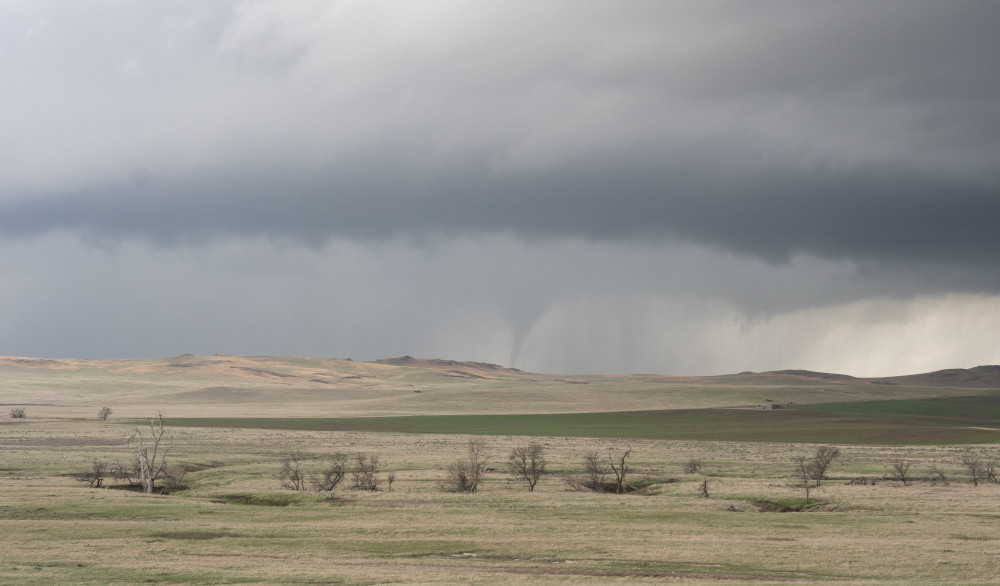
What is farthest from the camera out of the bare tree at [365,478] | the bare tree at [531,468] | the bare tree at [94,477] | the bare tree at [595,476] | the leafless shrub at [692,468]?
the leafless shrub at [692,468]

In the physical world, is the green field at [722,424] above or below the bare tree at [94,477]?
below

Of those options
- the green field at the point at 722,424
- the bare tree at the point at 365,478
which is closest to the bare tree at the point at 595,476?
the bare tree at the point at 365,478

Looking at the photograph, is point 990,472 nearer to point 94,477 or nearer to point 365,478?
point 365,478

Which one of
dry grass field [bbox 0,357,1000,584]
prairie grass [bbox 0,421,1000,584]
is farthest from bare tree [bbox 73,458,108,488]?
prairie grass [bbox 0,421,1000,584]

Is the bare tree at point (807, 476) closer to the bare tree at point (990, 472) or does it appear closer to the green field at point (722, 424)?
the bare tree at point (990, 472)

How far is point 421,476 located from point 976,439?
81.6 meters

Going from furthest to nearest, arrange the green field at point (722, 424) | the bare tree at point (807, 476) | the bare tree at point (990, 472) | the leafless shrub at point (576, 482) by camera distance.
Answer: the green field at point (722, 424), the bare tree at point (990, 472), the leafless shrub at point (576, 482), the bare tree at point (807, 476)

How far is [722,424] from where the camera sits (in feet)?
484

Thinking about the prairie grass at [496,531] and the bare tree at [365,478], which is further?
the bare tree at [365,478]

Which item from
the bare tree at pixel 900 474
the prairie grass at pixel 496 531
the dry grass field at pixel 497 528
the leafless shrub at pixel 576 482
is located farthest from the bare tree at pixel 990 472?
the leafless shrub at pixel 576 482

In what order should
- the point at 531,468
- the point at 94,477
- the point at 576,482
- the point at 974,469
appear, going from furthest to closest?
the point at 531,468 → the point at 974,469 → the point at 94,477 → the point at 576,482

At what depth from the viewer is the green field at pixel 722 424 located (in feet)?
396

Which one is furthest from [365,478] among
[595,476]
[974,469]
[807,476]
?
[974,469]

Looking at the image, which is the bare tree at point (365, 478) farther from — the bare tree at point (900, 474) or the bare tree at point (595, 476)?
the bare tree at point (900, 474)
